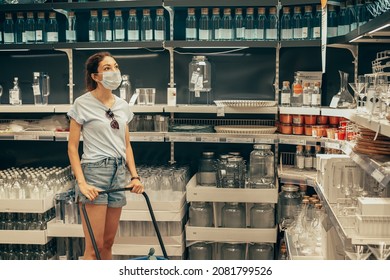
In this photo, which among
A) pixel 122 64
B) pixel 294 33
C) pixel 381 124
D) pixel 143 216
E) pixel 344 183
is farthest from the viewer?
pixel 122 64

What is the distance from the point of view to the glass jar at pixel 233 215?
12.2ft

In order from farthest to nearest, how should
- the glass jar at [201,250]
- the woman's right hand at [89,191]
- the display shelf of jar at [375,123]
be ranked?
1. the glass jar at [201,250]
2. the woman's right hand at [89,191]
3. the display shelf of jar at [375,123]

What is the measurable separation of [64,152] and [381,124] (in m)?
3.20

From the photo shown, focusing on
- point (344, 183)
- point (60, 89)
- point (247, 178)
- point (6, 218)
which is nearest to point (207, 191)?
Result: point (247, 178)

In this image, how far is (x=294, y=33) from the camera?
3963mm

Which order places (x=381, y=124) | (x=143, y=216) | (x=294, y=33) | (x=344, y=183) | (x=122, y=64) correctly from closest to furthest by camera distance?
(x=381, y=124)
(x=344, y=183)
(x=143, y=216)
(x=294, y=33)
(x=122, y=64)

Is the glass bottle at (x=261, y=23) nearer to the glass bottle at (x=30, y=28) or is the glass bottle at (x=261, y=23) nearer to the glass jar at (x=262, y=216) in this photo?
the glass jar at (x=262, y=216)

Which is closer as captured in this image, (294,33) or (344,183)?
(344,183)

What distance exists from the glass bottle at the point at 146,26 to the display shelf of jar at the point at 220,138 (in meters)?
0.80

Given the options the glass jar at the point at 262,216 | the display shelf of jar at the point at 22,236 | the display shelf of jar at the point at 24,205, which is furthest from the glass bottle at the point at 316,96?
the display shelf of jar at the point at 22,236

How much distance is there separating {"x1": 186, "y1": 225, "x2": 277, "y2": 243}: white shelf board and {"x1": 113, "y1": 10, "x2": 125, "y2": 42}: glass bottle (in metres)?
1.58

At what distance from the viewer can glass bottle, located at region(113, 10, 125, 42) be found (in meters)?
4.11

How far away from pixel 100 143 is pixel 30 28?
6.80 feet
